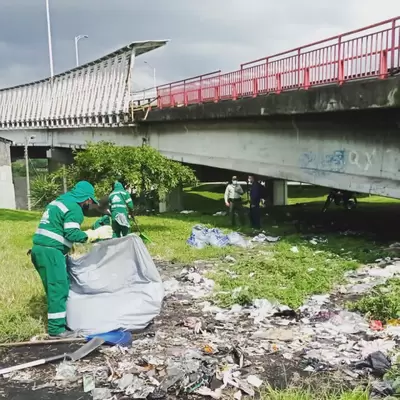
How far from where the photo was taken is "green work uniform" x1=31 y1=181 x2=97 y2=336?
18.0 feet

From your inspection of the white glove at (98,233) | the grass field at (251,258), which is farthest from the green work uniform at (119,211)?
the white glove at (98,233)

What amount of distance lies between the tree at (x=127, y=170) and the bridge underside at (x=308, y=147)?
1.91 metres

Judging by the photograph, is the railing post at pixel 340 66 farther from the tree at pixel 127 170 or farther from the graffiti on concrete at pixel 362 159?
the tree at pixel 127 170

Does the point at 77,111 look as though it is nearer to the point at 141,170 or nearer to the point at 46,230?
the point at 141,170

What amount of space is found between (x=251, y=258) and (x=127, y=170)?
18.8 feet

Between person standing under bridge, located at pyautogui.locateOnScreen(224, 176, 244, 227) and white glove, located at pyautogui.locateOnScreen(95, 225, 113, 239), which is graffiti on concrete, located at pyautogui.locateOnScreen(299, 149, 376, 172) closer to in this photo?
person standing under bridge, located at pyautogui.locateOnScreen(224, 176, 244, 227)

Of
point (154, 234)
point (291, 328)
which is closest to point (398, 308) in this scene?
point (291, 328)

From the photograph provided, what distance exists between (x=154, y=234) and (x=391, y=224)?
644cm

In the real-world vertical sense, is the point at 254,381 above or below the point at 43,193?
above

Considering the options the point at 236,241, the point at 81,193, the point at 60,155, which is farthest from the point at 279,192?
the point at 81,193

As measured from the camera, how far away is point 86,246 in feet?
34.8

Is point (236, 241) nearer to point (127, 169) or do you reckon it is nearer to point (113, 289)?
point (127, 169)

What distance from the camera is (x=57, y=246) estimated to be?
5.53 meters

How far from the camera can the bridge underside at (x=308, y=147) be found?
→ 9.76 m
